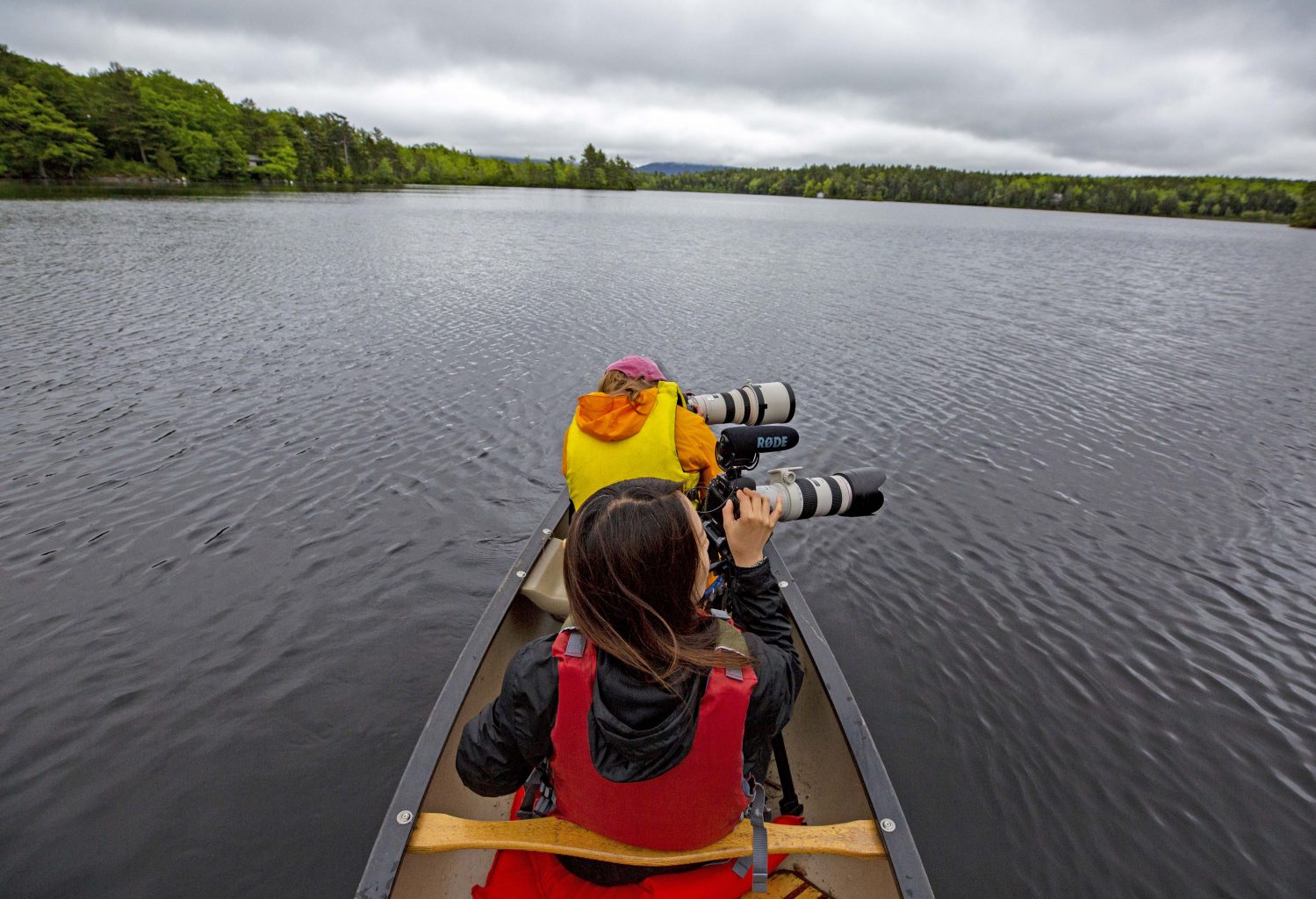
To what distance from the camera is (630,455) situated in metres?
4.00

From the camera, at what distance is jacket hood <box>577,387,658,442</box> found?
4012 millimetres

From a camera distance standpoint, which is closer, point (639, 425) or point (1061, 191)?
point (639, 425)

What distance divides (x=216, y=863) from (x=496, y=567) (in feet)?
11.4

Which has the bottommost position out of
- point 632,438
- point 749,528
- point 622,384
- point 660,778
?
point 660,778

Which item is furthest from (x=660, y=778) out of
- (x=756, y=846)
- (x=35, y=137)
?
(x=35, y=137)

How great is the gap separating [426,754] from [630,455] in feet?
6.58

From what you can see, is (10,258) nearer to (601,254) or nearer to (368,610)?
(601,254)

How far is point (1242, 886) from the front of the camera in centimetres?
390

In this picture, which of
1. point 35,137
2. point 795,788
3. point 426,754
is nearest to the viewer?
point 426,754

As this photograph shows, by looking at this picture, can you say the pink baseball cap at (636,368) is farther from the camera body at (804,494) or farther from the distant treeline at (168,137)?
the distant treeline at (168,137)

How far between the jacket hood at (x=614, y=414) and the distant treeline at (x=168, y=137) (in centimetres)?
8484

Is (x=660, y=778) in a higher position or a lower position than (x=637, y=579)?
lower

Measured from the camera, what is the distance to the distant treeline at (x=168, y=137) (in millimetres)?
61000

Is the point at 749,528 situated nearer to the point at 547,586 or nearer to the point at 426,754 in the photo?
the point at 426,754
